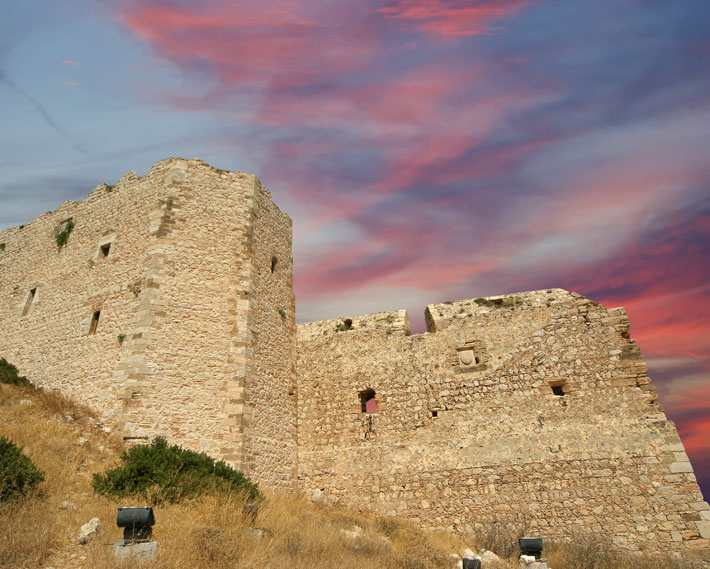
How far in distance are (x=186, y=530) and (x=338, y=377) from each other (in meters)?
7.49

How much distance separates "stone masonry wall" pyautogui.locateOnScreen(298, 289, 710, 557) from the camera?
10.8 metres

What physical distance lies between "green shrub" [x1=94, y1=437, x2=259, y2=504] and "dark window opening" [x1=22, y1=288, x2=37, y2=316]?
7.75 metres

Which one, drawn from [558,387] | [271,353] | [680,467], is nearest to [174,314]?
[271,353]

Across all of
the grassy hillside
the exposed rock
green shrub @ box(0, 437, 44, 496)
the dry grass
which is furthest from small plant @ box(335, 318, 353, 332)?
green shrub @ box(0, 437, 44, 496)

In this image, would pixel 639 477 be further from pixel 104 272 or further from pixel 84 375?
pixel 104 272

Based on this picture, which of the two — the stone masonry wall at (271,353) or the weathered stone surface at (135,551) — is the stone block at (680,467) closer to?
the stone masonry wall at (271,353)

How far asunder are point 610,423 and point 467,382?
11.0 ft

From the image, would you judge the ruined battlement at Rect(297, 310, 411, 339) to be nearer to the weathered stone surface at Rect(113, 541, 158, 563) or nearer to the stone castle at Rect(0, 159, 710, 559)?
the stone castle at Rect(0, 159, 710, 559)

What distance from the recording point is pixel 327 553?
7324mm

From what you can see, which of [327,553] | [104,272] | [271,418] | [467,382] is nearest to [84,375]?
[104,272]

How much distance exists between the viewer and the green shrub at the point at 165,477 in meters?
8.25

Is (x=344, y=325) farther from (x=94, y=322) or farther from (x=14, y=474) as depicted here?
(x=14, y=474)

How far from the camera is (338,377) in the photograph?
1416cm

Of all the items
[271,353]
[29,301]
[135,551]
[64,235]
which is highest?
[64,235]
